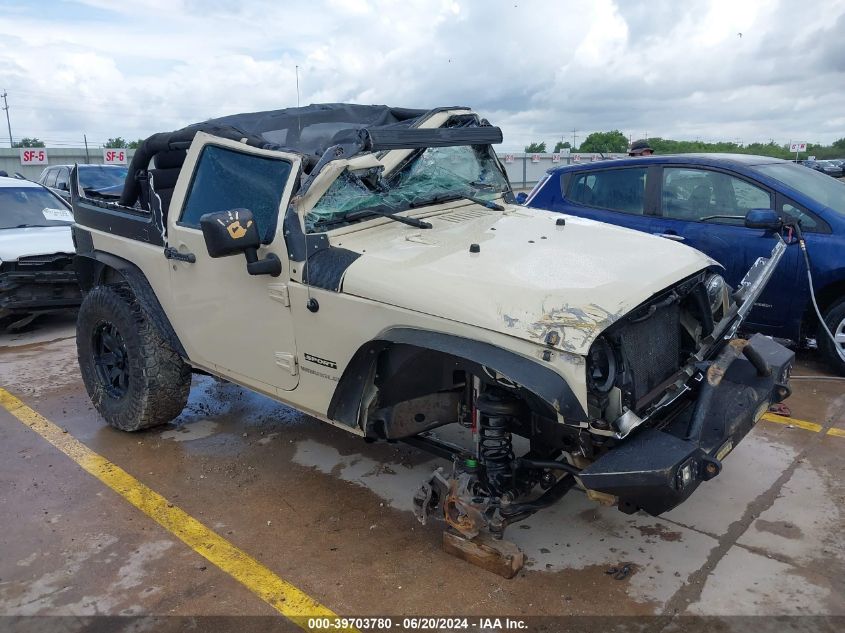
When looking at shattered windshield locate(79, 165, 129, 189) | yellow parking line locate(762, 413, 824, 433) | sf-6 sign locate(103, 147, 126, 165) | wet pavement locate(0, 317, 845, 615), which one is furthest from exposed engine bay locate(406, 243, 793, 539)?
sf-6 sign locate(103, 147, 126, 165)

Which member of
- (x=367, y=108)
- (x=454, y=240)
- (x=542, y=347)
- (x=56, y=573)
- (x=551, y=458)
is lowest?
(x=56, y=573)

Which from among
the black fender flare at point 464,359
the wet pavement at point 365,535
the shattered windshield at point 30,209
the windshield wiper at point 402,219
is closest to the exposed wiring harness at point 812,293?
the wet pavement at point 365,535

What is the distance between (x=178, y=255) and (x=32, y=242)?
457 centimetres

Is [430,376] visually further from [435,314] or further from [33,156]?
[33,156]

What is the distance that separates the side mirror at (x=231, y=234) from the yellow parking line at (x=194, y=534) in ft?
4.64

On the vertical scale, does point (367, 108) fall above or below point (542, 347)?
above

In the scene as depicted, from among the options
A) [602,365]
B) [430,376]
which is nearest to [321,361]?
[430,376]

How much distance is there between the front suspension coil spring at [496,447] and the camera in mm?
2959

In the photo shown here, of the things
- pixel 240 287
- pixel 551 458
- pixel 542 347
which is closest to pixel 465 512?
pixel 551 458

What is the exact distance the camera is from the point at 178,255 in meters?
4.18

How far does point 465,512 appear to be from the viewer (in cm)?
315

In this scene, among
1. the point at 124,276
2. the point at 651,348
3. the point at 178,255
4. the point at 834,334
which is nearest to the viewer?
the point at 651,348

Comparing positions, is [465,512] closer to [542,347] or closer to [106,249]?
[542,347]

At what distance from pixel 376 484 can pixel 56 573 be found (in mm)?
1688
